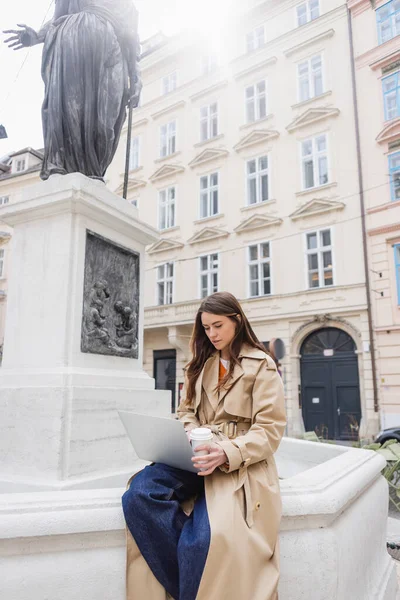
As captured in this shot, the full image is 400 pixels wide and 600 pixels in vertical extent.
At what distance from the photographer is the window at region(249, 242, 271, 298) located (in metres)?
16.3

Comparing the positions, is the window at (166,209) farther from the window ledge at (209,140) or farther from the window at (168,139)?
the window ledge at (209,140)

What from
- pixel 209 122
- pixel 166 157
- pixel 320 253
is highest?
pixel 209 122

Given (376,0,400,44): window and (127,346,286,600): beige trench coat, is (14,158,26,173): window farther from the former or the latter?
(127,346,286,600): beige trench coat

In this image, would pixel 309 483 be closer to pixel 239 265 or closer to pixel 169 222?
pixel 239 265

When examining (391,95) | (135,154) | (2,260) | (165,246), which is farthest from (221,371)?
(2,260)

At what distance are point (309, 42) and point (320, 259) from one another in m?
8.31

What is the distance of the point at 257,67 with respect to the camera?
714 inches

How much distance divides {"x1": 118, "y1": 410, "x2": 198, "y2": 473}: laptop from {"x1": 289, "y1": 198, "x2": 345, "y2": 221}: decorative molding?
1446 centimetres

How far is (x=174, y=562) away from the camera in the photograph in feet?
5.21

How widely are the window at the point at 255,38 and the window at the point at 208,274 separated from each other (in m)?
8.77

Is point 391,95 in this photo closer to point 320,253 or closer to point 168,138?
point 320,253

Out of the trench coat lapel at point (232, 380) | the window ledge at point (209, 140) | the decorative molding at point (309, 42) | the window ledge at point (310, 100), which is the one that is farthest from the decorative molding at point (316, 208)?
the trench coat lapel at point (232, 380)

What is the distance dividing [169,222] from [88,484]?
56.3 ft

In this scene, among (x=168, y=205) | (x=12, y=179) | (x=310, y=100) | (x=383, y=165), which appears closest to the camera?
(x=383, y=165)
